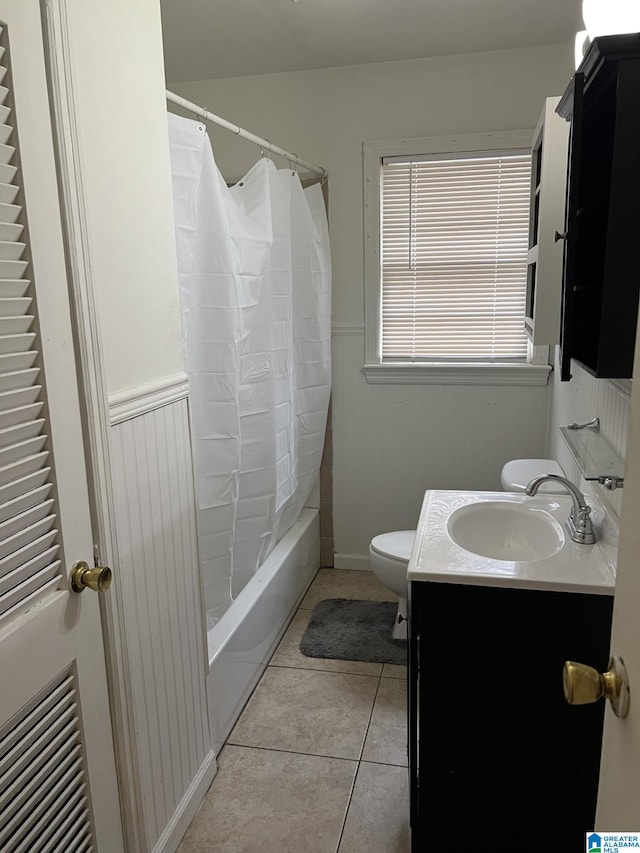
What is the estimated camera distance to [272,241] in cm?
242

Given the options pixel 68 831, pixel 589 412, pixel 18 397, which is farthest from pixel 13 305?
pixel 589 412

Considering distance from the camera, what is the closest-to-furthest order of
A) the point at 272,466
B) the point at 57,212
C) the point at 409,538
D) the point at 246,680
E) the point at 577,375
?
the point at 57,212 < the point at 577,375 < the point at 246,680 < the point at 272,466 < the point at 409,538

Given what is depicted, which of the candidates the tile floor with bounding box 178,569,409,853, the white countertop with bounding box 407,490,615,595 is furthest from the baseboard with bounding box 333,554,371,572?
the white countertop with bounding box 407,490,615,595

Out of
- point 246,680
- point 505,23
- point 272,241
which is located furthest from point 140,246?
point 505,23

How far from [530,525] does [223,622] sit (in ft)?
3.56

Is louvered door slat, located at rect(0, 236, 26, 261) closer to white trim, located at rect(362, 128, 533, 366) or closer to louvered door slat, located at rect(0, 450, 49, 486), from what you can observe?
louvered door slat, located at rect(0, 450, 49, 486)

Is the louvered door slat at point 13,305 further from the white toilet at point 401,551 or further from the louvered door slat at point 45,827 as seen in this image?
the white toilet at point 401,551

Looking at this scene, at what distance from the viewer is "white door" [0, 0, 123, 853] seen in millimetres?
1061

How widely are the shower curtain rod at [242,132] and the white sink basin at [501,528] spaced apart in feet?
4.58

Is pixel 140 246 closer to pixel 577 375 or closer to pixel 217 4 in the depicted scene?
pixel 217 4

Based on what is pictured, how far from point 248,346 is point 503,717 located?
4.70 ft

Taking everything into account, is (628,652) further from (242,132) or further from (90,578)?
(242,132)

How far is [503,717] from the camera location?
1.51m

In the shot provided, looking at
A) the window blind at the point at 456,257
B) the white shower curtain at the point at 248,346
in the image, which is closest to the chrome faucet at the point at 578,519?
the white shower curtain at the point at 248,346
